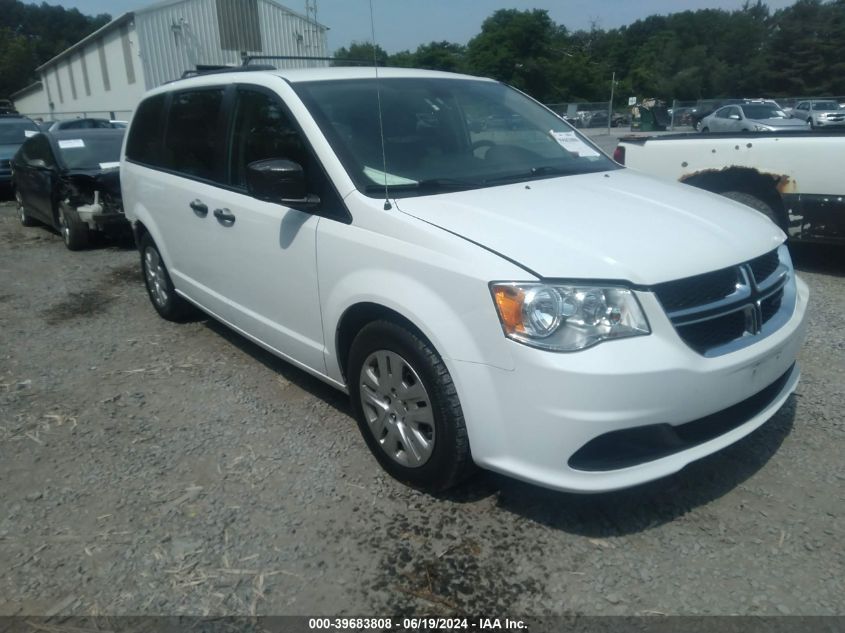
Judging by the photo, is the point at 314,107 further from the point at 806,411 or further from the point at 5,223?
the point at 5,223

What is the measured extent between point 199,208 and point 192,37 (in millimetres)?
31170

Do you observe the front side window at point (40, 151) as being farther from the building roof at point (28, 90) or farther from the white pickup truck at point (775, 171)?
the building roof at point (28, 90)

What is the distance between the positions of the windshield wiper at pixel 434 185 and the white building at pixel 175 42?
2648 centimetres

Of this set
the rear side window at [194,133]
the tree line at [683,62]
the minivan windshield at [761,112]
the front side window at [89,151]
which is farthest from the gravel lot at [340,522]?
the tree line at [683,62]

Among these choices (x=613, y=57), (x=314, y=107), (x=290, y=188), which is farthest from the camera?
(x=613, y=57)

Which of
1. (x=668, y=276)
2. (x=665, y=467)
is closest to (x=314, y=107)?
(x=668, y=276)

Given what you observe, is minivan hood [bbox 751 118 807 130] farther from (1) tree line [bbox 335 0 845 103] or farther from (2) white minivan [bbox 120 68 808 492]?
(1) tree line [bbox 335 0 845 103]

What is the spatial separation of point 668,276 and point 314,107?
1.94 metres

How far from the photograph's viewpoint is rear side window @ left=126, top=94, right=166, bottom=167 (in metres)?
5.11

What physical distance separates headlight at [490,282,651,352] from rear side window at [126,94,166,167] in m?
3.53

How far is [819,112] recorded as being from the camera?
2912 cm

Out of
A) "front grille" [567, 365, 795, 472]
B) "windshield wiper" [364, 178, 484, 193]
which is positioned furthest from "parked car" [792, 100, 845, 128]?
"front grille" [567, 365, 795, 472]

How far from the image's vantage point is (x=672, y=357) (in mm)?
2488

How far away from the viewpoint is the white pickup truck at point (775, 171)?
576cm
